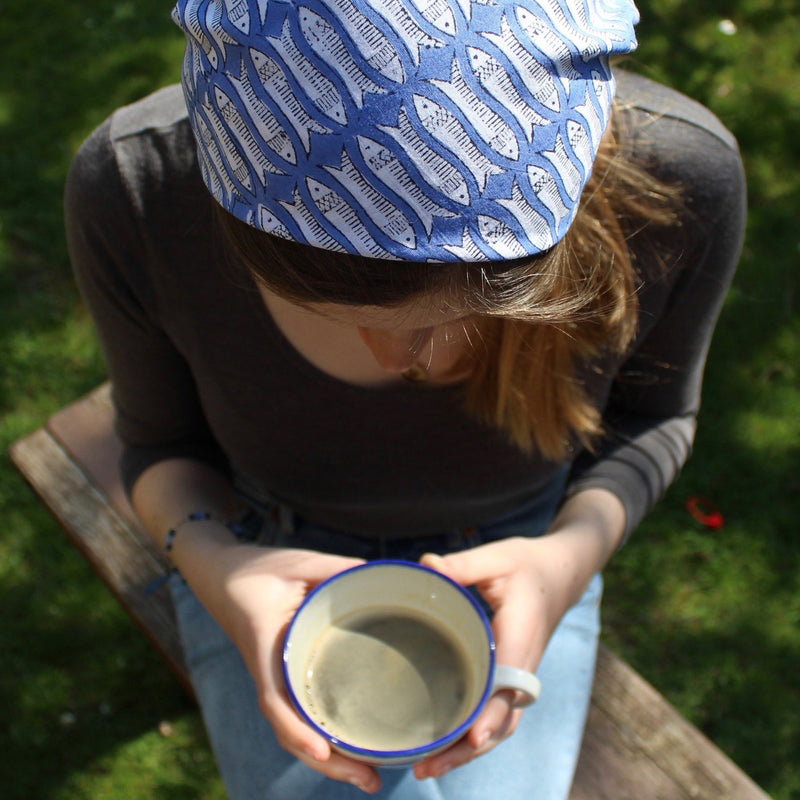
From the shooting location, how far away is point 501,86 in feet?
2.40

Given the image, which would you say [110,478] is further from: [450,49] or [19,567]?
[450,49]

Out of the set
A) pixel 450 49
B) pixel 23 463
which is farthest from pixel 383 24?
pixel 23 463

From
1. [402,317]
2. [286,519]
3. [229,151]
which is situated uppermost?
[229,151]

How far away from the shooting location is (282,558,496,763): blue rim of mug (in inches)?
41.8

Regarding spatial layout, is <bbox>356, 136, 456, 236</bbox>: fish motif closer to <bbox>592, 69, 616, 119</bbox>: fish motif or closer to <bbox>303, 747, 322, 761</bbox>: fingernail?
<bbox>592, 69, 616, 119</bbox>: fish motif

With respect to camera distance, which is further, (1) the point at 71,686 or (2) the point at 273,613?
(1) the point at 71,686

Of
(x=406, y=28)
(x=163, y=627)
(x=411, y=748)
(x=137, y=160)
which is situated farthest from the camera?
(x=163, y=627)

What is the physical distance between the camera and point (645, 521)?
8.94 ft

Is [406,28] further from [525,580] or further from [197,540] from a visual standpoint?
[197,540]

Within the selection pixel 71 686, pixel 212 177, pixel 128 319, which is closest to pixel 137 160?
pixel 128 319

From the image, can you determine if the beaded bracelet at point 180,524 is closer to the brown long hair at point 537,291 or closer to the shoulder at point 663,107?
the brown long hair at point 537,291

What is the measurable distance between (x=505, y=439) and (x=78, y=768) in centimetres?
174

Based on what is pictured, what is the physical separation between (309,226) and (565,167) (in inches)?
10.4

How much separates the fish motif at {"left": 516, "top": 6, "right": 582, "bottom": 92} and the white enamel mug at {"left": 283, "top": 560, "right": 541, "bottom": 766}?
718 millimetres
